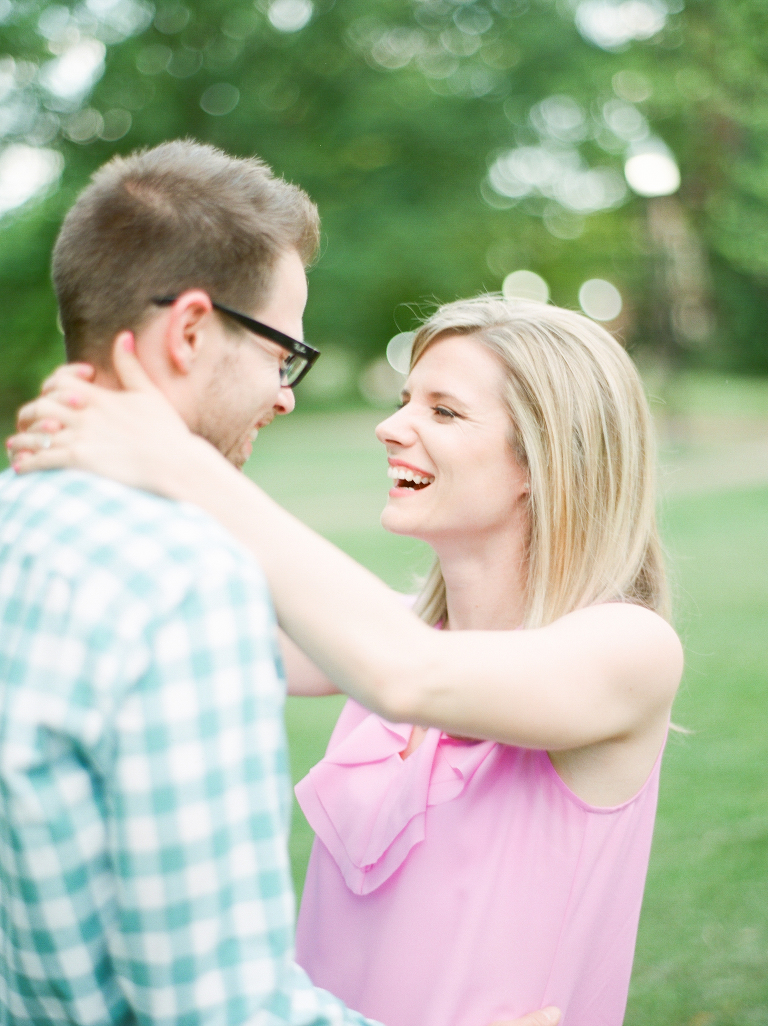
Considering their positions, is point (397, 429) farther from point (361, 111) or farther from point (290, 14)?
point (290, 14)

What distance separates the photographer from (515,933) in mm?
1901

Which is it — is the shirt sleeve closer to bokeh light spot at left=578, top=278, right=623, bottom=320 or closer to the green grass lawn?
the green grass lawn

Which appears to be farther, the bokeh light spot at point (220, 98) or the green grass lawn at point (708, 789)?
the bokeh light spot at point (220, 98)

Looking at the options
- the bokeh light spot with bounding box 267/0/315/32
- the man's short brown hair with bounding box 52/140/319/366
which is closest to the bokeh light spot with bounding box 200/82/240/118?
the bokeh light spot with bounding box 267/0/315/32

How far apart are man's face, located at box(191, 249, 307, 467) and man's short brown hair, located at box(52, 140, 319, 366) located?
0.03 meters

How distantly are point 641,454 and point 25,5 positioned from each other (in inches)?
811

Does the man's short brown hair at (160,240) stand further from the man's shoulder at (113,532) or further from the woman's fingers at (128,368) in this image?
the man's shoulder at (113,532)

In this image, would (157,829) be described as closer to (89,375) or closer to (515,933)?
(89,375)

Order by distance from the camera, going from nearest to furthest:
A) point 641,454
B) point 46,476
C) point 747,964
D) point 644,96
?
point 46,476, point 641,454, point 747,964, point 644,96

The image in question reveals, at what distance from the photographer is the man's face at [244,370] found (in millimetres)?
1587

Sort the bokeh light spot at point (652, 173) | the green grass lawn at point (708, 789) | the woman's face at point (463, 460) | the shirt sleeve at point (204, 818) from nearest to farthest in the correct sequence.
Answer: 1. the shirt sleeve at point (204, 818)
2. the woman's face at point (463, 460)
3. the green grass lawn at point (708, 789)
4. the bokeh light spot at point (652, 173)

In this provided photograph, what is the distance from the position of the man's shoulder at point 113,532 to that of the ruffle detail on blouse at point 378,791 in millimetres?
885

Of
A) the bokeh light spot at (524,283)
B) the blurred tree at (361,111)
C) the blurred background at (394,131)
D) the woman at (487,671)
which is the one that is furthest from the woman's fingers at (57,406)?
the bokeh light spot at (524,283)

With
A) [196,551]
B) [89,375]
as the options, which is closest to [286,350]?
[89,375]
